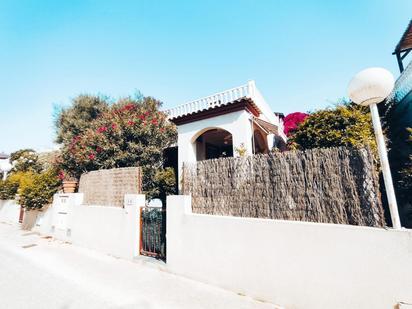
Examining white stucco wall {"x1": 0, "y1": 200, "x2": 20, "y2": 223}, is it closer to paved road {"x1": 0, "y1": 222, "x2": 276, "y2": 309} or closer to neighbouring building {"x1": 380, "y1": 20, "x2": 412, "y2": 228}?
paved road {"x1": 0, "y1": 222, "x2": 276, "y2": 309}

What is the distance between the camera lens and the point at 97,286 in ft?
15.8

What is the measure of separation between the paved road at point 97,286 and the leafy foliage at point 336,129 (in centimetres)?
493

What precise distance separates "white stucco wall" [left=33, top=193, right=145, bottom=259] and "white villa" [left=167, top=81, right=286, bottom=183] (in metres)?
3.45

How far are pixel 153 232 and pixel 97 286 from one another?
1.93m

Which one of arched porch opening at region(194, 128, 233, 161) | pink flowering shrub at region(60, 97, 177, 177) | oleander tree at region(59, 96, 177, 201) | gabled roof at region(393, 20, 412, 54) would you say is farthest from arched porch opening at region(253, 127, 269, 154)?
gabled roof at region(393, 20, 412, 54)

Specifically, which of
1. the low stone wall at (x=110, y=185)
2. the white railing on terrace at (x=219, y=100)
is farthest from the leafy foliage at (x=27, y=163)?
the white railing on terrace at (x=219, y=100)

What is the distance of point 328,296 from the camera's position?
3367mm

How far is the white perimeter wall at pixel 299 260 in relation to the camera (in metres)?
2.95

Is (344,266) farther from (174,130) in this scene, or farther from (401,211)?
(174,130)

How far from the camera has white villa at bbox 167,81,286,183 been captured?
28.6 ft

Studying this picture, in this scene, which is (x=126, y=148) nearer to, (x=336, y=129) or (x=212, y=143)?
(x=212, y=143)

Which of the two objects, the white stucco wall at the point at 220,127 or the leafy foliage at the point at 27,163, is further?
the leafy foliage at the point at 27,163

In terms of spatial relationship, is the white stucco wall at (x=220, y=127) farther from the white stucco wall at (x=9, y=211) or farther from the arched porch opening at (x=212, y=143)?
the white stucco wall at (x=9, y=211)

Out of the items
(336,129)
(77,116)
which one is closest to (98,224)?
(336,129)
